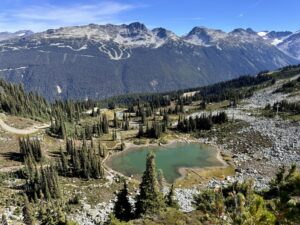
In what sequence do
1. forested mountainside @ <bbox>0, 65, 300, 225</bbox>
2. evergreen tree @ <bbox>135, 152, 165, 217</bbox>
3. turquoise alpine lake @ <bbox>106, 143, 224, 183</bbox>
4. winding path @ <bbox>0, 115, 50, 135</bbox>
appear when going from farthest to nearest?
1. winding path @ <bbox>0, 115, 50, 135</bbox>
2. turquoise alpine lake @ <bbox>106, 143, 224, 183</bbox>
3. evergreen tree @ <bbox>135, 152, 165, 217</bbox>
4. forested mountainside @ <bbox>0, 65, 300, 225</bbox>

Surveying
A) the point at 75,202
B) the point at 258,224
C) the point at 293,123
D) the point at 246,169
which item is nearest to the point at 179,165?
the point at 246,169

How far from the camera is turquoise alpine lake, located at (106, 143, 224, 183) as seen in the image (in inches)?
4385

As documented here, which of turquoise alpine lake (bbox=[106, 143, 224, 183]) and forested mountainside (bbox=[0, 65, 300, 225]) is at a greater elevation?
forested mountainside (bbox=[0, 65, 300, 225])

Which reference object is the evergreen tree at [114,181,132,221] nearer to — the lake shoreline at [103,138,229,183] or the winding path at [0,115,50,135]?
the lake shoreline at [103,138,229,183]

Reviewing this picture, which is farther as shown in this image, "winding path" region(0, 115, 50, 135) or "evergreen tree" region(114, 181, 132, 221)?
"winding path" region(0, 115, 50, 135)

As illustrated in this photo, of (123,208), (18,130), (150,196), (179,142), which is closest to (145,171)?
(150,196)

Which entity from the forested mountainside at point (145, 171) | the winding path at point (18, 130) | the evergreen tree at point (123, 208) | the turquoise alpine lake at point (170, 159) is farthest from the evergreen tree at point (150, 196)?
the winding path at point (18, 130)

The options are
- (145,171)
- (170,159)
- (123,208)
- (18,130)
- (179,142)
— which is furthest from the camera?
(179,142)

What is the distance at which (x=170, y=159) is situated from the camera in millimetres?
124125

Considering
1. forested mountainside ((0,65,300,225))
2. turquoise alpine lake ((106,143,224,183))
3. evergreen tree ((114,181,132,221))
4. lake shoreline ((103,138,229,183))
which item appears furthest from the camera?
turquoise alpine lake ((106,143,224,183))

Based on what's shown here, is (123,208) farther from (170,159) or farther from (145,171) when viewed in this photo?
(170,159)

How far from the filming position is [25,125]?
457ft

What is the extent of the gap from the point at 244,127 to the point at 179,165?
157ft

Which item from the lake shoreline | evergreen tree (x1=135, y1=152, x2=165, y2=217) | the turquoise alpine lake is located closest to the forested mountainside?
evergreen tree (x1=135, y1=152, x2=165, y2=217)
